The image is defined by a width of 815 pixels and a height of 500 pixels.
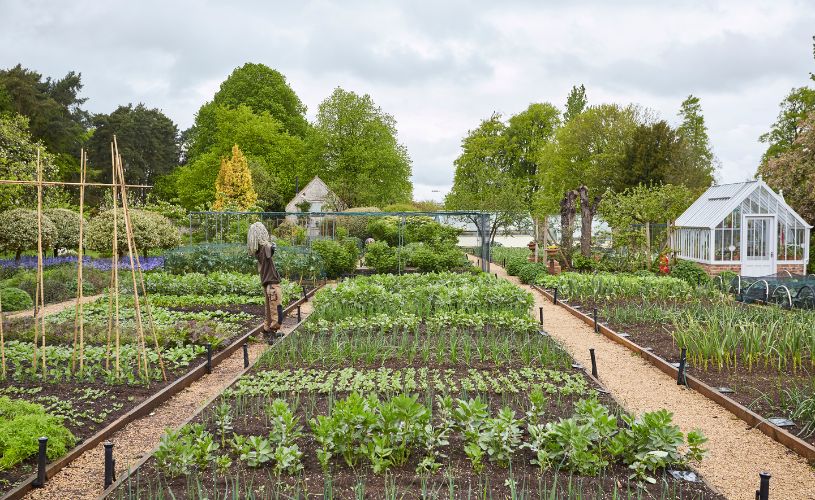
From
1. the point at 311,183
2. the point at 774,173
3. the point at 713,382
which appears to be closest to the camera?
→ the point at 713,382

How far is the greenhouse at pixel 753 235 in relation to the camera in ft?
64.3

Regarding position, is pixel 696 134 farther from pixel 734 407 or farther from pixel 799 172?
pixel 734 407

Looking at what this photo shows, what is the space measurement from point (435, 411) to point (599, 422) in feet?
5.51

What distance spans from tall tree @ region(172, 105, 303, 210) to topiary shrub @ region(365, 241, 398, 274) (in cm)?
1976

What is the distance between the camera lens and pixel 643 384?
7.57 meters

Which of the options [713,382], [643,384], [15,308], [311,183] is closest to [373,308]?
[643,384]

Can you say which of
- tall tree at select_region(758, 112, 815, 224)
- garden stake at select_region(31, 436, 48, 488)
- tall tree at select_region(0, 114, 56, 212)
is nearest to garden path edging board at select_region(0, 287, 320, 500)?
garden stake at select_region(31, 436, 48, 488)

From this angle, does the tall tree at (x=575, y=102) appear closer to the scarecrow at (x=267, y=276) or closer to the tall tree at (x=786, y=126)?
the tall tree at (x=786, y=126)

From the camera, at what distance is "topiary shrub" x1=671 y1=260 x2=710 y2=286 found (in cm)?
1659

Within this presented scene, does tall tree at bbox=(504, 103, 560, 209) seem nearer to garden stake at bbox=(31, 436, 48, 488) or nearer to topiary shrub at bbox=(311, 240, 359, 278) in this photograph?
topiary shrub at bbox=(311, 240, 359, 278)

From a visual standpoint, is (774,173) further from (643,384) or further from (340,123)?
(340,123)

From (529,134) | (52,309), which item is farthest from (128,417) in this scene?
Result: (529,134)

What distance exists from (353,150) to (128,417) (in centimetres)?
3667

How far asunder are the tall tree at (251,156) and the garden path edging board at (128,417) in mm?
30149
